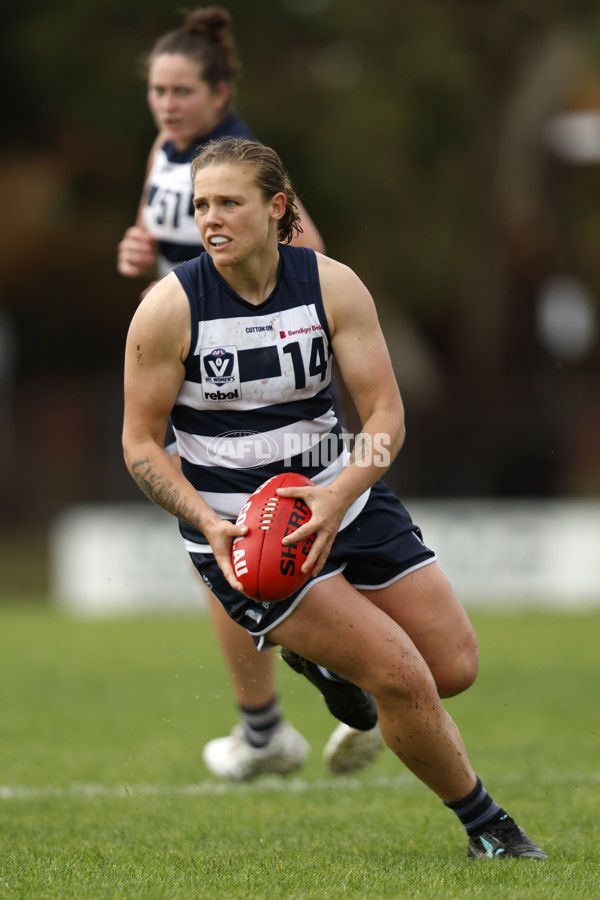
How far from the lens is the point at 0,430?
877 inches

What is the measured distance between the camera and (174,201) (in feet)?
17.9

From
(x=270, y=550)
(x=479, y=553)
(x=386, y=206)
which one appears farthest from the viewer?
(x=386, y=206)

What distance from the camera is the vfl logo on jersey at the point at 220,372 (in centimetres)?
403

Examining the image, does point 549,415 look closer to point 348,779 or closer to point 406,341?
point 406,341

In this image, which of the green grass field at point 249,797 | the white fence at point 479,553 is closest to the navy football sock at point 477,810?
the green grass field at point 249,797

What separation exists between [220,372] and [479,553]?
399 inches

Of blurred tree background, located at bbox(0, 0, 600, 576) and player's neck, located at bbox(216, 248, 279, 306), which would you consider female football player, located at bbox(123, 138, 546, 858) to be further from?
blurred tree background, located at bbox(0, 0, 600, 576)

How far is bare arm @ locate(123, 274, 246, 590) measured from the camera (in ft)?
13.1

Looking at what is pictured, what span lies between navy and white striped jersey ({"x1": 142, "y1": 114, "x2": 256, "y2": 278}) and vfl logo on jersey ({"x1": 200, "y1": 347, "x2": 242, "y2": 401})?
1.51 m

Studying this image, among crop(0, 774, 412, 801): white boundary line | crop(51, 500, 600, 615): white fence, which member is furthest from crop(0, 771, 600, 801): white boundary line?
crop(51, 500, 600, 615): white fence

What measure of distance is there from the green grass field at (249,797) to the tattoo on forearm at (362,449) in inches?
46.9

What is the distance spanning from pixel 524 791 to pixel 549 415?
12943mm

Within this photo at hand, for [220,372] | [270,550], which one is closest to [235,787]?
[270,550]

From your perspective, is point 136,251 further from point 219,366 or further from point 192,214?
point 219,366
